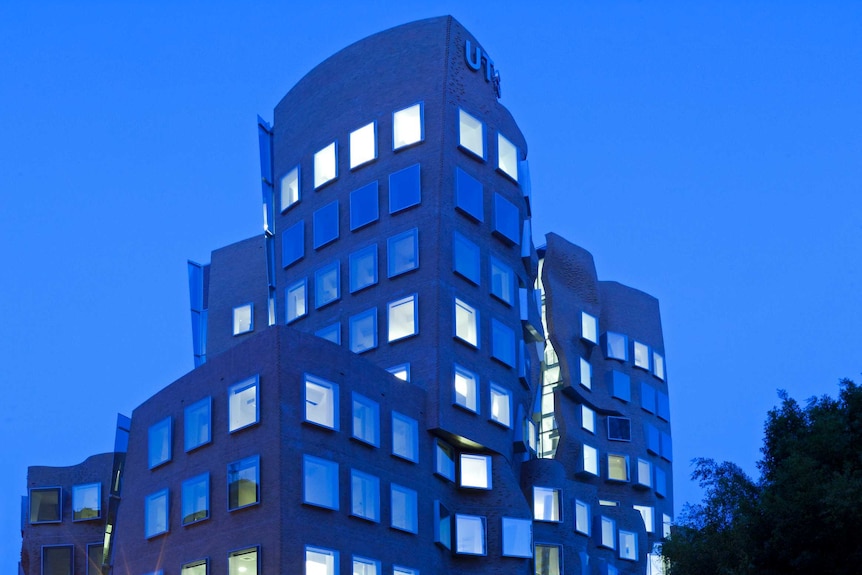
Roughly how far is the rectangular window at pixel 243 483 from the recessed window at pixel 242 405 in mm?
1265

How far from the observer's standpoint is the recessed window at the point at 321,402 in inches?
1708

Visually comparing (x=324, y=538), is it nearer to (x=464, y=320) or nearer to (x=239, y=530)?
(x=239, y=530)

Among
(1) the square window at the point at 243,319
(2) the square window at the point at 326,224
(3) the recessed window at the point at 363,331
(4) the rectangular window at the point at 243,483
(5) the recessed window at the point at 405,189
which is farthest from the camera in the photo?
(1) the square window at the point at 243,319

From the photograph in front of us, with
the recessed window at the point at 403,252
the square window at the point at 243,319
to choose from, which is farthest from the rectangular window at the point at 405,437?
the square window at the point at 243,319

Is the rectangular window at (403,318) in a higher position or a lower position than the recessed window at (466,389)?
higher

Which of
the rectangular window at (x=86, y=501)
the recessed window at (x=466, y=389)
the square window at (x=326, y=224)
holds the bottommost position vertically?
the rectangular window at (x=86, y=501)

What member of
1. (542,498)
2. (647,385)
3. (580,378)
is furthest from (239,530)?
(647,385)

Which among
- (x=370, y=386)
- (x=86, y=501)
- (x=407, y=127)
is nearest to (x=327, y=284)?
(x=407, y=127)

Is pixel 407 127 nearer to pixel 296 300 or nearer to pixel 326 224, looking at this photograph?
pixel 326 224

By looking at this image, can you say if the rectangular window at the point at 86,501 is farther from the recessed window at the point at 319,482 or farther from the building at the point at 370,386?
the recessed window at the point at 319,482

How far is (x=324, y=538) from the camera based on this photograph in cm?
4238

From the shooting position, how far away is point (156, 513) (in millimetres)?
46750

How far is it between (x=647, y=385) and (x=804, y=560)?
44.3m

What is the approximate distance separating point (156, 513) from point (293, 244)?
1444 centimetres
